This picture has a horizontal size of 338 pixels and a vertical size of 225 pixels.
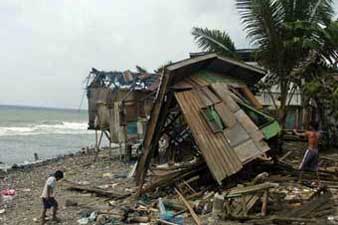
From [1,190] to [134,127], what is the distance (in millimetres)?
6236

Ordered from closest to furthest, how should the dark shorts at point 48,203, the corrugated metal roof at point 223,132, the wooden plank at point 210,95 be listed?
the dark shorts at point 48,203 → the corrugated metal roof at point 223,132 → the wooden plank at point 210,95

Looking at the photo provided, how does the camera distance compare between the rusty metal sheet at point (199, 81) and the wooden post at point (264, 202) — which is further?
the rusty metal sheet at point (199, 81)

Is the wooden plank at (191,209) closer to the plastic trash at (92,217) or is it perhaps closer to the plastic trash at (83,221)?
the plastic trash at (92,217)

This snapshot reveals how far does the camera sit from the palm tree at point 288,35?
1531 centimetres

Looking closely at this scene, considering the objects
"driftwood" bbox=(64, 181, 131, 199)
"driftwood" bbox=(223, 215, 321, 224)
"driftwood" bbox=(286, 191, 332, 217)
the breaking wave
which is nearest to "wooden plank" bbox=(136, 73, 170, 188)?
"driftwood" bbox=(64, 181, 131, 199)

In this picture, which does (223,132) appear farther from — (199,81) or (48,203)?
(48,203)

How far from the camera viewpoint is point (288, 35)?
15367mm

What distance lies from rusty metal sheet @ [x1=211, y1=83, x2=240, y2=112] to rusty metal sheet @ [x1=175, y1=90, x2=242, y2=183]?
0.70m

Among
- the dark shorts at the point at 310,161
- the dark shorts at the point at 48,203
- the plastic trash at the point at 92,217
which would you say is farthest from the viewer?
the dark shorts at the point at 310,161

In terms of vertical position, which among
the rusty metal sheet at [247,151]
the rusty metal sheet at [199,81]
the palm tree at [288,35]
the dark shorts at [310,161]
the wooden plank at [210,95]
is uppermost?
the palm tree at [288,35]

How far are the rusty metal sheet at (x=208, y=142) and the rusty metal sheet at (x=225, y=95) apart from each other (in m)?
0.70

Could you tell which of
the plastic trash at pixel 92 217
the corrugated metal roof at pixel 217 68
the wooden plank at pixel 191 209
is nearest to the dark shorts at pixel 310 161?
the corrugated metal roof at pixel 217 68

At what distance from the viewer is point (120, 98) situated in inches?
845

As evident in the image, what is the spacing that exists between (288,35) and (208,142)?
18.3 feet
